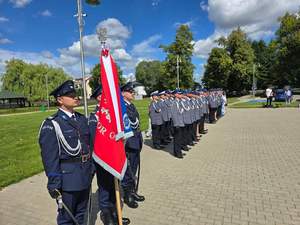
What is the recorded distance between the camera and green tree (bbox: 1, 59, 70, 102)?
61.6 m

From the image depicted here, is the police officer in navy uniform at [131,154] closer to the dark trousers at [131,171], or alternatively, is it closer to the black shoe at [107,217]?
the dark trousers at [131,171]

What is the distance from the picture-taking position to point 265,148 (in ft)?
29.3

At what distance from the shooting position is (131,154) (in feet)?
16.9

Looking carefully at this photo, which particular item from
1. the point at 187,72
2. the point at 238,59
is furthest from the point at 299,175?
the point at 238,59

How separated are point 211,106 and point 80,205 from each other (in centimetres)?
1254

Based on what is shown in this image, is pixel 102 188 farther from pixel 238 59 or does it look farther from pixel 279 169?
pixel 238 59

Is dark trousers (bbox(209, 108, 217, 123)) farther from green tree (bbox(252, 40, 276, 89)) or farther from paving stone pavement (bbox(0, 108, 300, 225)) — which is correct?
green tree (bbox(252, 40, 276, 89))

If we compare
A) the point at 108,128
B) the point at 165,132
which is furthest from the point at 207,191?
the point at 165,132

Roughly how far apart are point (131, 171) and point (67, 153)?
6.33ft

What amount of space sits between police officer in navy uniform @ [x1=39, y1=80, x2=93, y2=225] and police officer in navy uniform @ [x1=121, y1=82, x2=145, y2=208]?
154cm

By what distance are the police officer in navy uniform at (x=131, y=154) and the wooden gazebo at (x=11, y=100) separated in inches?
2227

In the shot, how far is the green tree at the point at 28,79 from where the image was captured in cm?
6162

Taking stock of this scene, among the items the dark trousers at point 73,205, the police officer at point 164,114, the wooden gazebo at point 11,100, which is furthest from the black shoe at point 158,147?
the wooden gazebo at point 11,100

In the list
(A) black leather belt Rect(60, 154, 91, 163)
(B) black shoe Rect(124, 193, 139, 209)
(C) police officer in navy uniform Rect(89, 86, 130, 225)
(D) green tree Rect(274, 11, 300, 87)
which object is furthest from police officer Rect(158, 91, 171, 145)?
(D) green tree Rect(274, 11, 300, 87)
